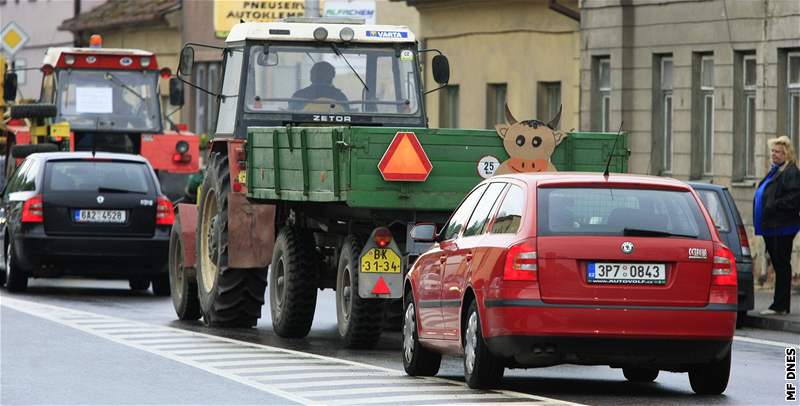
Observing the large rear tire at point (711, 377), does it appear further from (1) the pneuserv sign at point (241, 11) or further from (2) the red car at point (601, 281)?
(1) the pneuserv sign at point (241, 11)

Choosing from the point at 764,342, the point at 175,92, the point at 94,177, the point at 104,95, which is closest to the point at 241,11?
the point at 104,95

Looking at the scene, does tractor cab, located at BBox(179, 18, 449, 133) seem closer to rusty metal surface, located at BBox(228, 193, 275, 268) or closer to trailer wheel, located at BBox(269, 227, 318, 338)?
rusty metal surface, located at BBox(228, 193, 275, 268)

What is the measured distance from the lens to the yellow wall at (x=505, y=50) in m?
38.8

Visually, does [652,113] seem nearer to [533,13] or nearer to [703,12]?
[703,12]

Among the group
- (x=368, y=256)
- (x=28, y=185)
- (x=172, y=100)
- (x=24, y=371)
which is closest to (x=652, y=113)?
(x=172, y=100)

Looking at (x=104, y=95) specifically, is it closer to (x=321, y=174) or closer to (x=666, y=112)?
(x=666, y=112)

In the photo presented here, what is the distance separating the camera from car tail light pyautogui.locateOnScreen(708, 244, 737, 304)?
13.7 meters

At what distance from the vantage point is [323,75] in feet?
69.5

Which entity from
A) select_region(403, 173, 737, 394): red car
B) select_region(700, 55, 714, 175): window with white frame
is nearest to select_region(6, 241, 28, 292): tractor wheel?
select_region(700, 55, 714, 175): window with white frame

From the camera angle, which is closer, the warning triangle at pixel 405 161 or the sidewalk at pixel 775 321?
the warning triangle at pixel 405 161

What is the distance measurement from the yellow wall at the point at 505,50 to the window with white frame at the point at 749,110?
19.8 ft

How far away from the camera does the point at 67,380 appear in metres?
15.0

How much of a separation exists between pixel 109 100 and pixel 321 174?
16.0 metres

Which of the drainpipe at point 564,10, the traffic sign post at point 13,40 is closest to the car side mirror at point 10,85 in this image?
the drainpipe at point 564,10
